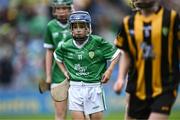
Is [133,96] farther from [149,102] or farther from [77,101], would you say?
[77,101]

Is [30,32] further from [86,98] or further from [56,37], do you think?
[86,98]

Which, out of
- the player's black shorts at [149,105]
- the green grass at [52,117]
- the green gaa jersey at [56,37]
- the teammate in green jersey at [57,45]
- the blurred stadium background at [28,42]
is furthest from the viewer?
the blurred stadium background at [28,42]

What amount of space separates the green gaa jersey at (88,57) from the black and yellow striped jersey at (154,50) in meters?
2.29

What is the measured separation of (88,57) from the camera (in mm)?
10805

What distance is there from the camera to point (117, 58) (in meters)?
11.1

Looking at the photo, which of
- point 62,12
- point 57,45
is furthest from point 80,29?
point 57,45

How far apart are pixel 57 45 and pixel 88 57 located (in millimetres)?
1390

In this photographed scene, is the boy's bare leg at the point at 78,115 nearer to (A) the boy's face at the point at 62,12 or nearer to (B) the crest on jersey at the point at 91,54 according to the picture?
(B) the crest on jersey at the point at 91,54

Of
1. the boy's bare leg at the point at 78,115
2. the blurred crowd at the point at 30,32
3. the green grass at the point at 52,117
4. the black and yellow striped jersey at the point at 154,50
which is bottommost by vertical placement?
the green grass at the point at 52,117

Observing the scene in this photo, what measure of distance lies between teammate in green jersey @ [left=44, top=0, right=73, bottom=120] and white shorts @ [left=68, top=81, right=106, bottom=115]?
3.47 ft

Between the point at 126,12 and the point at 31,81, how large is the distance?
315cm

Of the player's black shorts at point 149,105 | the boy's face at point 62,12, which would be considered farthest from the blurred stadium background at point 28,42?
the player's black shorts at point 149,105

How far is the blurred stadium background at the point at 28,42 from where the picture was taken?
68.8 ft

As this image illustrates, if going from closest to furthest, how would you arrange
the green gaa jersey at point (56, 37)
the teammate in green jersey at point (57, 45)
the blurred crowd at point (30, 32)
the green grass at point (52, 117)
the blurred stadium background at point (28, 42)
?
1. the teammate in green jersey at point (57, 45)
2. the green gaa jersey at point (56, 37)
3. the green grass at point (52, 117)
4. the blurred stadium background at point (28, 42)
5. the blurred crowd at point (30, 32)
